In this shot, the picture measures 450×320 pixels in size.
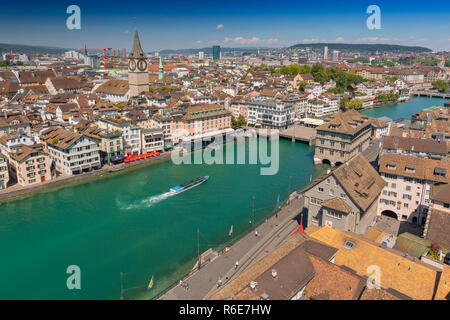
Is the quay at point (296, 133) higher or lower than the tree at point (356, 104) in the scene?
lower

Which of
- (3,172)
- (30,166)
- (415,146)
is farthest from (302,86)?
(3,172)

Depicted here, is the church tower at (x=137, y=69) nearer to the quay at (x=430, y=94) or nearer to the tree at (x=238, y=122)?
the tree at (x=238, y=122)

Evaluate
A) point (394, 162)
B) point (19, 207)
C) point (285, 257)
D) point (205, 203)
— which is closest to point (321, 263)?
point (285, 257)

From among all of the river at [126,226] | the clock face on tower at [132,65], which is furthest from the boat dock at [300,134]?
the clock face on tower at [132,65]

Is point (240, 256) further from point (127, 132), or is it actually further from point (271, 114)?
point (271, 114)

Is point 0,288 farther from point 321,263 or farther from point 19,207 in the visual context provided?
point 321,263

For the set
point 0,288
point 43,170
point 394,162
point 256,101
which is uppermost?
point 256,101
